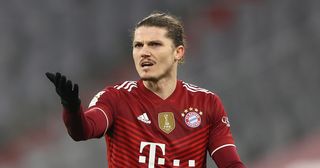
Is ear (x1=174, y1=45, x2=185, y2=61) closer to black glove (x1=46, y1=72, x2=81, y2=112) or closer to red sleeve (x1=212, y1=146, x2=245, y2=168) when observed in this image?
red sleeve (x1=212, y1=146, x2=245, y2=168)

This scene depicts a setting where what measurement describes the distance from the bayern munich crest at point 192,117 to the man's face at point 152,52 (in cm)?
23

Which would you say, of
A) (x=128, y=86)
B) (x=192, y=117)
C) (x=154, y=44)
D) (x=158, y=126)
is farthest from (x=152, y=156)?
(x=154, y=44)

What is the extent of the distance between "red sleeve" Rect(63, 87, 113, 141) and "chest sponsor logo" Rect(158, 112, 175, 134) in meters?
0.26

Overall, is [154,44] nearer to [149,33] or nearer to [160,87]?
[149,33]

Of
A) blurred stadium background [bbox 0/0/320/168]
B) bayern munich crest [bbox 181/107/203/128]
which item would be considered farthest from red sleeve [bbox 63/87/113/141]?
blurred stadium background [bbox 0/0/320/168]

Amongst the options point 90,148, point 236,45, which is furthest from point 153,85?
point 236,45

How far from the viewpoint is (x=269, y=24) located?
24.5 ft

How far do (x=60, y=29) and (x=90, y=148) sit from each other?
137 centimetres

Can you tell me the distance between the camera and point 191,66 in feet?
24.2

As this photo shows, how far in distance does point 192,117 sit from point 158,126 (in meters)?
0.19

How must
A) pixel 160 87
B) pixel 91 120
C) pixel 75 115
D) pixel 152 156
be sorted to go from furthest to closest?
pixel 160 87, pixel 152 156, pixel 91 120, pixel 75 115

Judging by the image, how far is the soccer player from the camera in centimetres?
329

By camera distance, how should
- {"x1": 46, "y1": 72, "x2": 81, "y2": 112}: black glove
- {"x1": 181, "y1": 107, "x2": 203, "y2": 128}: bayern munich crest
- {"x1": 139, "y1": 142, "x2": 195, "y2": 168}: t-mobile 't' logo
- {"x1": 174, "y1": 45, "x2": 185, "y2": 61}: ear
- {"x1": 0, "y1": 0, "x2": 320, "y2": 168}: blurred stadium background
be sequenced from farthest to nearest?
1. {"x1": 0, "y1": 0, "x2": 320, "y2": 168}: blurred stadium background
2. {"x1": 174, "y1": 45, "x2": 185, "y2": 61}: ear
3. {"x1": 181, "y1": 107, "x2": 203, "y2": 128}: bayern munich crest
4. {"x1": 139, "y1": 142, "x2": 195, "y2": 168}: t-mobile 't' logo
5. {"x1": 46, "y1": 72, "x2": 81, "y2": 112}: black glove

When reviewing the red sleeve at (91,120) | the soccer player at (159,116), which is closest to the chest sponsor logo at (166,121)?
the soccer player at (159,116)
